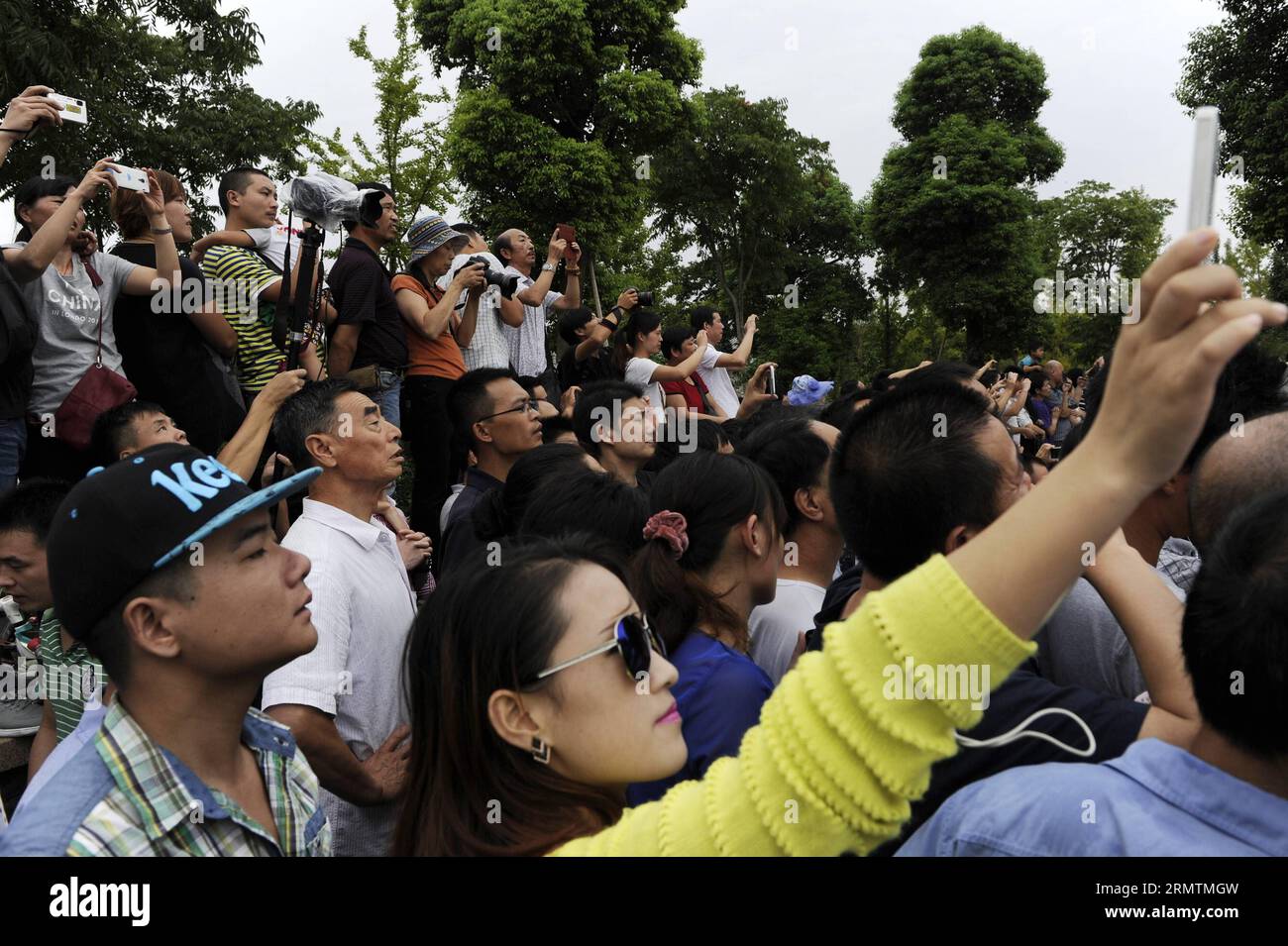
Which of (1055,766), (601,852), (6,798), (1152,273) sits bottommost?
(6,798)

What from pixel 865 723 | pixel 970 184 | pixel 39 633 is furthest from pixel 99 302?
pixel 970 184

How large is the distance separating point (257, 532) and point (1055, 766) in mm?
1518

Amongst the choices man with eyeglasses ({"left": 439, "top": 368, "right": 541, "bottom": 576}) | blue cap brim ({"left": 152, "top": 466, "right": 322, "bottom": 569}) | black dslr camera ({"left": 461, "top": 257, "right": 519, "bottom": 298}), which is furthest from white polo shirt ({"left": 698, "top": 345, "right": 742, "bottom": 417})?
blue cap brim ({"left": 152, "top": 466, "right": 322, "bottom": 569})

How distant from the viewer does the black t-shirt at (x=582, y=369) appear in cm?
804

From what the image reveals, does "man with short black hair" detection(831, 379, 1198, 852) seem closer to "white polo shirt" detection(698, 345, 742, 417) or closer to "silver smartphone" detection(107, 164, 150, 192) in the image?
"silver smartphone" detection(107, 164, 150, 192)

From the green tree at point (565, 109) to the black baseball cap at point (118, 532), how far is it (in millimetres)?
17397

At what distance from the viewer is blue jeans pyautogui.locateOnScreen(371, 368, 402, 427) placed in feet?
18.8

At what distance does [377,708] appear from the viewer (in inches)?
115

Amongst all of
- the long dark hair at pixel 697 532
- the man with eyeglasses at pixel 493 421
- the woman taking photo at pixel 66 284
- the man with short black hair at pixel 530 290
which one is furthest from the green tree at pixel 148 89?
the long dark hair at pixel 697 532

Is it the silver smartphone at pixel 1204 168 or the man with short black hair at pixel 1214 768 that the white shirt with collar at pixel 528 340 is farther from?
the silver smartphone at pixel 1204 168

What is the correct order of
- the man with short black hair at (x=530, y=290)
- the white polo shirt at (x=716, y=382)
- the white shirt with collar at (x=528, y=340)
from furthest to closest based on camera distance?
the white polo shirt at (x=716, y=382) < the white shirt with collar at (x=528, y=340) < the man with short black hair at (x=530, y=290)

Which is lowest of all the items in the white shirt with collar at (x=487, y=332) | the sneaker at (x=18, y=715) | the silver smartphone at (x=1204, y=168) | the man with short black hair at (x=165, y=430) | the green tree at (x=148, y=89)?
the sneaker at (x=18, y=715)
